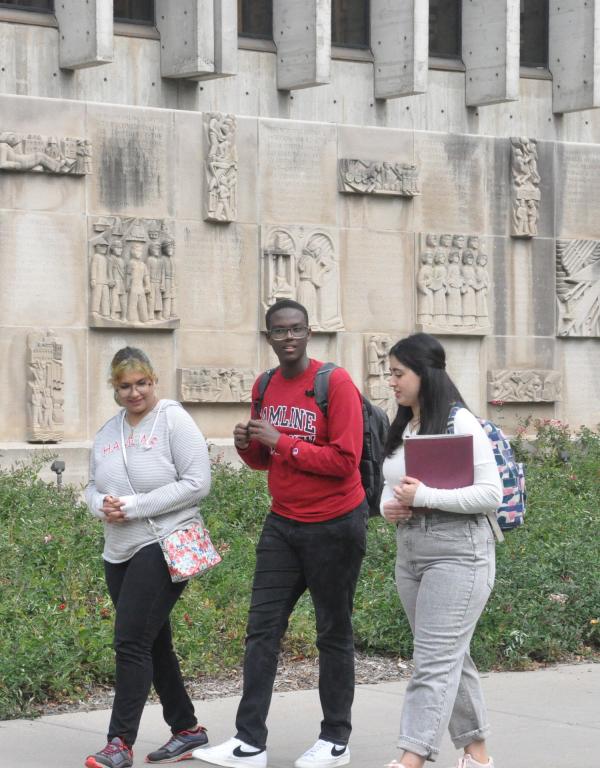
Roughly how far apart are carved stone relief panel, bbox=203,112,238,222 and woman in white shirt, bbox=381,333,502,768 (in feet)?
36.0

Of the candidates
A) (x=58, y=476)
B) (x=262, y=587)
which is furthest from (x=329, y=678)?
(x=58, y=476)

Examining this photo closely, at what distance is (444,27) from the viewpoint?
64.5 feet

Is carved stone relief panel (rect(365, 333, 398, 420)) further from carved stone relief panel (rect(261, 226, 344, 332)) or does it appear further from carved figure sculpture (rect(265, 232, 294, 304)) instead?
carved figure sculpture (rect(265, 232, 294, 304))

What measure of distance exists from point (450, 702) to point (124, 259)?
11.0 metres

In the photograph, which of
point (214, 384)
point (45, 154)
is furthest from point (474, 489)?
point (214, 384)

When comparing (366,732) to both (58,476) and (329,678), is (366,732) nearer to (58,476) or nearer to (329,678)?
(329,678)

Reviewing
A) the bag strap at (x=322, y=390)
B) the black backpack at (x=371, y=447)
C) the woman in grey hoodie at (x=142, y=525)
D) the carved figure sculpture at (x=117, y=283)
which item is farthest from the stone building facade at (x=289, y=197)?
the bag strap at (x=322, y=390)

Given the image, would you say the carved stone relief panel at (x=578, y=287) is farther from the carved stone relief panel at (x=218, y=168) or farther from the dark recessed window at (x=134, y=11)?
the dark recessed window at (x=134, y=11)

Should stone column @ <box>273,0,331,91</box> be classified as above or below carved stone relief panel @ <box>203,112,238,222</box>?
above

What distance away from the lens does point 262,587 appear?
6734mm

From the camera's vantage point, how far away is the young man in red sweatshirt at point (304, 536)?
665 cm

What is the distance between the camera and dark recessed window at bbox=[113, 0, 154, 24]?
17391 mm

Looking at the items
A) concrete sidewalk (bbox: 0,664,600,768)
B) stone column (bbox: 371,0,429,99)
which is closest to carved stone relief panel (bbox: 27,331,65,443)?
stone column (bbox: 371,0,429,99)

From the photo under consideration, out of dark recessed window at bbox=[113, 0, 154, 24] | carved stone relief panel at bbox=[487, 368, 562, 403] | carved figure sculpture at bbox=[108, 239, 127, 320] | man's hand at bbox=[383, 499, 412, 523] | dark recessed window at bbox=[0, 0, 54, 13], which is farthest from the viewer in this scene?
carved stone relief panel at bbox=[487, 368, 562, 403]
